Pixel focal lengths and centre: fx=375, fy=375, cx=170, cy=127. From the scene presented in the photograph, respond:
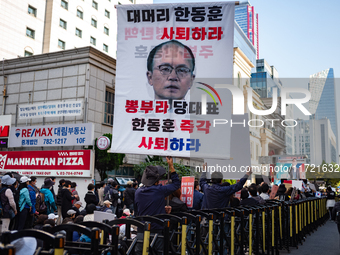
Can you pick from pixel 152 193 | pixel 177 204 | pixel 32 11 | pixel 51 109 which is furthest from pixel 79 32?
pixel 152 193

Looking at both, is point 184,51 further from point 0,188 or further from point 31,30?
point 31,30

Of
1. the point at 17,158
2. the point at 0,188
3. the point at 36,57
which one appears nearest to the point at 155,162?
the point at 17,158

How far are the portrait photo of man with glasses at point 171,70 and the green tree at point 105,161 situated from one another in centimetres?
1759

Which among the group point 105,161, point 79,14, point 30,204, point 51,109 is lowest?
point 30,204

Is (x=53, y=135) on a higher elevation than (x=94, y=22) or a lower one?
lower

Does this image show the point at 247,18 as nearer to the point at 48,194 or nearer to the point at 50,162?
the point at 50,162

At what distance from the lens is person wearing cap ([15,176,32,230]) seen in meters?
10.2

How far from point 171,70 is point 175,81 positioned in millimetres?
217

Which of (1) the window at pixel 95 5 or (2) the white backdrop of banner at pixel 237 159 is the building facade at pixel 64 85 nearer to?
(2) the white backdrop of banner at pixel 237 159

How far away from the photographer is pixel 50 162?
70.7 feet

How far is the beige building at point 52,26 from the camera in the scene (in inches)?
1414

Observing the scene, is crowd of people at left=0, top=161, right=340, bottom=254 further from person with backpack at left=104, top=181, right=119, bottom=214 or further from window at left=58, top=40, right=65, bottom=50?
window at left=58, top=40, right=65, bottom=50

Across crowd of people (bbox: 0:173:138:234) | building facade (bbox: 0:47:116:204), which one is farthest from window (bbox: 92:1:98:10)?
crowd of people (bbox: 0:173:138:234)

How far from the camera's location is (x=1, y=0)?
114 feet
